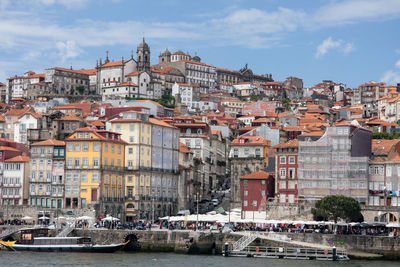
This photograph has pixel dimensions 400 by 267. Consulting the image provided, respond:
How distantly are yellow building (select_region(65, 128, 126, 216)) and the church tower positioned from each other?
288 feet

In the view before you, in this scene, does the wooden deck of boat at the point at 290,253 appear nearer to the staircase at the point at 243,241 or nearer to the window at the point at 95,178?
the staircase at the point at 243,241

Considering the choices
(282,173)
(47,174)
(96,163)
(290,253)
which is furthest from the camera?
(47,174)

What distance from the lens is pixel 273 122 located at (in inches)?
5305

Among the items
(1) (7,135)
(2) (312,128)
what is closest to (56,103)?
(1) (7,135)

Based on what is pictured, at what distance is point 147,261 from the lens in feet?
218

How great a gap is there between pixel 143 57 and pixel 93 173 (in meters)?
93.6

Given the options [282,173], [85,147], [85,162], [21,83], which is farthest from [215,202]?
[21,83]

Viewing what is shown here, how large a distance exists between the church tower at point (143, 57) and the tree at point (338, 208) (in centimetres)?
10527

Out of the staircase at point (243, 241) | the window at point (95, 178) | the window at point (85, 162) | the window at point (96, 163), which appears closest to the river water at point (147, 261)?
the staircase at point (243, 241)

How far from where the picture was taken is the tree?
75.0m

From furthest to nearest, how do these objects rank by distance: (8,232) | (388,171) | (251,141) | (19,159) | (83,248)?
(251,141) → (19,159) → (388,171) → (8,232) → (83,248)

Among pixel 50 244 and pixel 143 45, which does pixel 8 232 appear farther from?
pixel 143 45

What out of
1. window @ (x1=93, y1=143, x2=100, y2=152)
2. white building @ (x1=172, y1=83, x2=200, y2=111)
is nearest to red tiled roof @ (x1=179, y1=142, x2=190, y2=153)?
window @ (x1=93, y1=143, x2=100, y2=152)

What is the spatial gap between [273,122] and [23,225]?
61.3 meters
